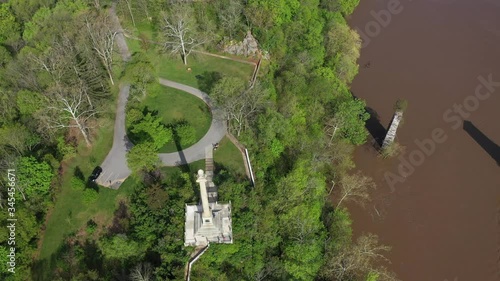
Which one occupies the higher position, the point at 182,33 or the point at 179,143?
the point at 182,33

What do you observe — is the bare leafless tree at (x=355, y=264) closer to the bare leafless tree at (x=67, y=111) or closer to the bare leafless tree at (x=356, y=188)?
the bare leafless tree at (x=356, y=188)

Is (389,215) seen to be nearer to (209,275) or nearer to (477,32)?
(209,275)

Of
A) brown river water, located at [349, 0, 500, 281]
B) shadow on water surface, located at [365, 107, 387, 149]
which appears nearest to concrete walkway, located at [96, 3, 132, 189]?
brown river water, located at [349, 0, 500, 281]

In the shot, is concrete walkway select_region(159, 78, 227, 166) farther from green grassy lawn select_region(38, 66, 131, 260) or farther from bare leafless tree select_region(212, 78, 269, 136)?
green grassy lawn select_region(38, 66, 131, 260)

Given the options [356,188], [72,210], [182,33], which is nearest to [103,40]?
[182,33]

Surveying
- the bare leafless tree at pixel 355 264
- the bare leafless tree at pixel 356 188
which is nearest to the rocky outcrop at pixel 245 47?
the bare leafless tree at pixel 356 188

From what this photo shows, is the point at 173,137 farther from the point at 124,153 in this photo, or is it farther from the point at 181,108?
the point at 124,153
